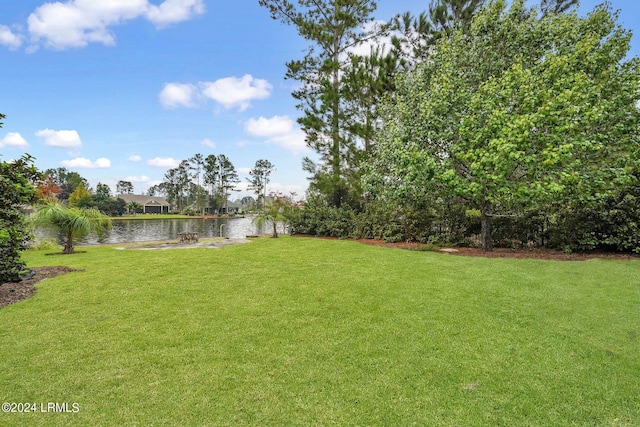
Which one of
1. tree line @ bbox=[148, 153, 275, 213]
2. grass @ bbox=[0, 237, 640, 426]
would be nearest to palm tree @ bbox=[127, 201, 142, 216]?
tree line @ bbox=[148, 153, 275, 213]

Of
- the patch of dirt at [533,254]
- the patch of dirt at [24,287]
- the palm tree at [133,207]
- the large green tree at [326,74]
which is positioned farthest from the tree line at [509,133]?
the palm tree at [133,207]

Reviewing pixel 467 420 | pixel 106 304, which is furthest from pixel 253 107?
pixel 467 420

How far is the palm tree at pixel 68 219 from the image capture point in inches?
303

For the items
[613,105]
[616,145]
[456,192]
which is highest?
[613,105]

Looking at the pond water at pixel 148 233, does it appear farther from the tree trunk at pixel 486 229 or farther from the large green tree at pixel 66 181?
the large green tree at pixel 66 181

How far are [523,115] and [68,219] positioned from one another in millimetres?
11602

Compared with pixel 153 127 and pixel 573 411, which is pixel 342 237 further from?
pixel 153 127

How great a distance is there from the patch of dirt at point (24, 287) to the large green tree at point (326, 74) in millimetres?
8948

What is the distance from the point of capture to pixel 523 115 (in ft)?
22.5

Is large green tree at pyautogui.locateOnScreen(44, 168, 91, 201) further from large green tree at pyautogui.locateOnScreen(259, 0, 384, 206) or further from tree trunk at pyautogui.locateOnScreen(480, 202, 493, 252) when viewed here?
tree trunk at pyautogui.locateOnScreen(480, 202, 493, 252)

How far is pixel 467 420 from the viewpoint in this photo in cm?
190

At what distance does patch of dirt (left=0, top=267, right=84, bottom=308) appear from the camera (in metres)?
4.05

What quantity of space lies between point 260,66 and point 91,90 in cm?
681

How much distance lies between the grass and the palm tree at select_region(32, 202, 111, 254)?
3789mm
